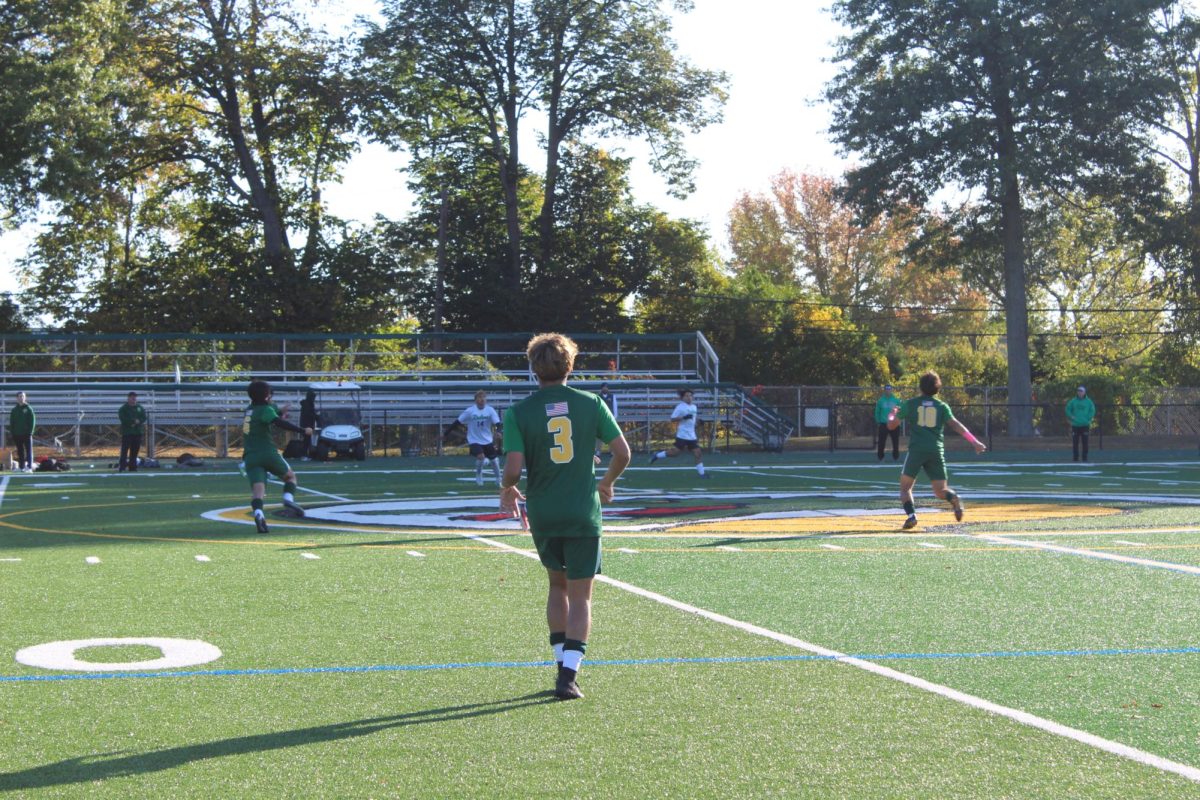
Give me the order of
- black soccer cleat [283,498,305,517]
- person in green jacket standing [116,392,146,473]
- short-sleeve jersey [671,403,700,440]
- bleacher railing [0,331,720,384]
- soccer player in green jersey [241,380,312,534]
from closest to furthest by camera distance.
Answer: soccer player in green jersey [241,380,312,534]
black soccer cleat [283,498,305,517]
short-sleeve jersey [671,403,700,440]
person in green jacket standing [116,392,146,473]
bleacher railing [0,331,720,384]

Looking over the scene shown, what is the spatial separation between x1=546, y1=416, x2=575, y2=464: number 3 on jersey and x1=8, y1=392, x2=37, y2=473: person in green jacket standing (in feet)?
79.5

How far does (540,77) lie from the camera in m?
48.8

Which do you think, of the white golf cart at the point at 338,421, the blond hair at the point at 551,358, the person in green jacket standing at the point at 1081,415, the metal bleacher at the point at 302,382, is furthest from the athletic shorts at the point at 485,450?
the person in green jacket standing at the point at 1081,415

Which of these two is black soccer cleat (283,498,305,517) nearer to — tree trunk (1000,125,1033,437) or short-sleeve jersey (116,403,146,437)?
short-sleeve jersey (116,403,146,437)

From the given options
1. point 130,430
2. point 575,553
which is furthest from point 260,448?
point 130,430

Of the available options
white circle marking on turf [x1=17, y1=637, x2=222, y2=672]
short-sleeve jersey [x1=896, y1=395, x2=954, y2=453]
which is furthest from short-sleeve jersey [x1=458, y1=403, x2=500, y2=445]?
white circle marking on turf [x1=17, y1=637, x2=222, y2=672]

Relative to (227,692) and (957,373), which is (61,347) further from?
(957,373)

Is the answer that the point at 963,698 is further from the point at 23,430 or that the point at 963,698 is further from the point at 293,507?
the point at 23,430

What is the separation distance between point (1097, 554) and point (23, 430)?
22951 mm

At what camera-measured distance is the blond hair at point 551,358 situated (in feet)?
21.6

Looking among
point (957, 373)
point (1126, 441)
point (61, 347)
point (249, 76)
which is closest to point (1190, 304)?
point (1126, 441)

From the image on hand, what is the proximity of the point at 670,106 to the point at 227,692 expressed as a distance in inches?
1788

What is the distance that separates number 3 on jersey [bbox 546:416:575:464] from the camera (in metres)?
6.53

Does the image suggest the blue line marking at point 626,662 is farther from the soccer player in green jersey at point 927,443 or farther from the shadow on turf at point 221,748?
the soccer player in green jersey at point 927,443
